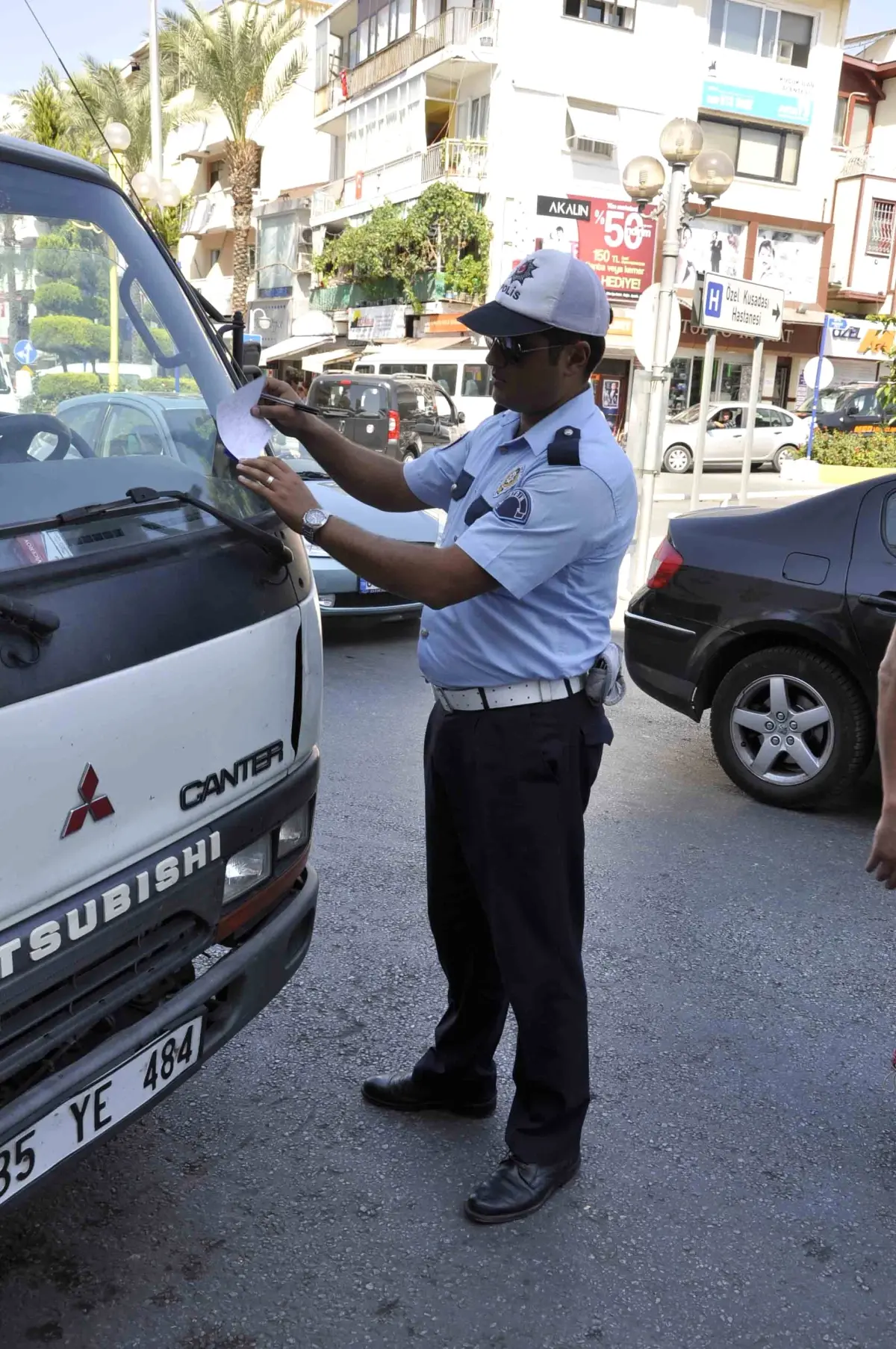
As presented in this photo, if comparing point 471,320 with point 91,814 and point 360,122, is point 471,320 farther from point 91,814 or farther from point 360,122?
point 360,122

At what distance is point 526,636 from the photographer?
2533 mm

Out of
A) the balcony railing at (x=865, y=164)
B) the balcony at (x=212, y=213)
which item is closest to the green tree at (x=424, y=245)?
the balcony at (x=212, y=213)

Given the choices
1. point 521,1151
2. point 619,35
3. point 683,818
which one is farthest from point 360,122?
point 521,1151

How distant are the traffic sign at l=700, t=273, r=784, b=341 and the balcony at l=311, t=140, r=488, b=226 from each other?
22.3 m

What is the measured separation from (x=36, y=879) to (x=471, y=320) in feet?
4.65

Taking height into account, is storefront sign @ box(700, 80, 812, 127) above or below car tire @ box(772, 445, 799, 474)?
above

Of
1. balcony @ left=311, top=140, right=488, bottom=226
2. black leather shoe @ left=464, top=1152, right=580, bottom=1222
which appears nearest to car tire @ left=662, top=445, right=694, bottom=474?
balcony @ left=311, top=140, right=488, bottom=226

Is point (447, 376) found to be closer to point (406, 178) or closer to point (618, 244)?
point (618, 244)

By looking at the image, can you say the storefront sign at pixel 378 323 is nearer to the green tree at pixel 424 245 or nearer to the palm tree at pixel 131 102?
the green tree at pixel 424 245

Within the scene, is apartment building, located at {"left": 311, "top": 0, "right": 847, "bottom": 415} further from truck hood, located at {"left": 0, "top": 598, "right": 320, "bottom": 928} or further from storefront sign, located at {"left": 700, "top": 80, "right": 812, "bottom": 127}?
truck hood, located at {"left": 0, "top": 598, "right": 320, "bottom": 928}

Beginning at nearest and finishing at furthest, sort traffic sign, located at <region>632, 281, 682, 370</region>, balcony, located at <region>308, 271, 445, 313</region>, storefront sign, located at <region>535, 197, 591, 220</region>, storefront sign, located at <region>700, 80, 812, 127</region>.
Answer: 1. traffic sign, located at <region>632, 281, 682, 370</region>
2. storefront sign, located at <region>535, 197, 591, 220</region>
3. balcony, located at <region>308, 271, 445, 313</region>
4. storefront sign, located at <region>700, 80, 812, 127</region>

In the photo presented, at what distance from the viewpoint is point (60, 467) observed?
242 centimetres

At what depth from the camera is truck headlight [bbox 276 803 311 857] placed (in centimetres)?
264

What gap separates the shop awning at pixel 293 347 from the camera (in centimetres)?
4153
